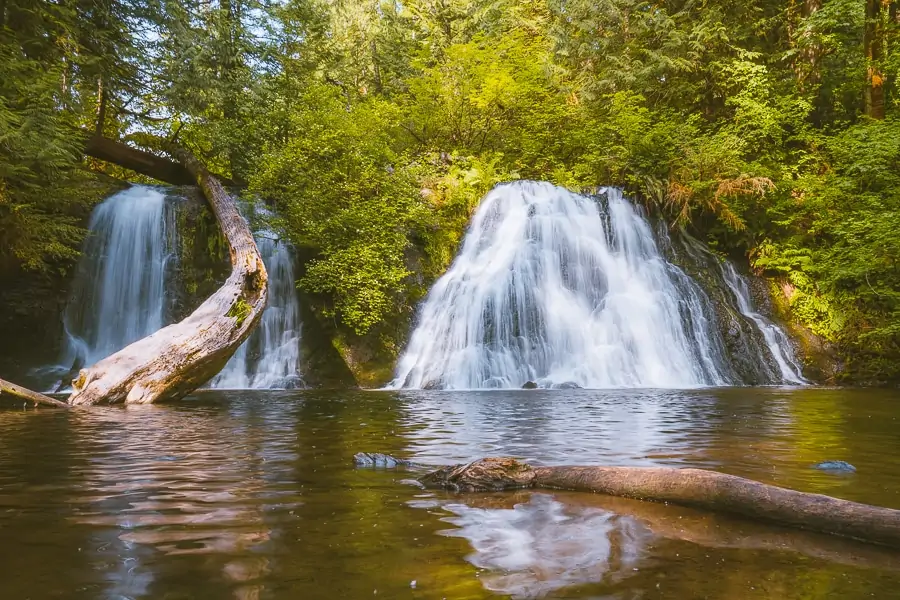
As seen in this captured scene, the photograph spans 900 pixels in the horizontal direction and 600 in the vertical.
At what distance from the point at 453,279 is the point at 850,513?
13.8 meters

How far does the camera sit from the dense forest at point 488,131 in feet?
46.2

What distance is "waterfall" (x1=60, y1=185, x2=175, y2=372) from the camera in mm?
14250

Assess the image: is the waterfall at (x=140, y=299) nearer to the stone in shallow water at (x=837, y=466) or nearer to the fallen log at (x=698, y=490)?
the fallen log at (x=698, y=490)

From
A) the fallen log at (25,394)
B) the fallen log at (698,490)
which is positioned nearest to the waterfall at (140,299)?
the fallen log at (25,394)

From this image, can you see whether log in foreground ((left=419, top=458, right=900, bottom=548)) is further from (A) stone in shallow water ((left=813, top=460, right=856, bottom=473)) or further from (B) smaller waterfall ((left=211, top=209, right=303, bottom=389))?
(B) smaller waterfall ((left=211, top=209, right=303, bottom=389))

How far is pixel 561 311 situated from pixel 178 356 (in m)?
9.26

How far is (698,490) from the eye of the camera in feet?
10.5

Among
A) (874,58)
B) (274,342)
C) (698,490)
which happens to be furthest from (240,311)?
(874,58)

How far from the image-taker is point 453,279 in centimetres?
1628

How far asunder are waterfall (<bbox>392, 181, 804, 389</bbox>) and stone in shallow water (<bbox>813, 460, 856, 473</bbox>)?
8963 mm

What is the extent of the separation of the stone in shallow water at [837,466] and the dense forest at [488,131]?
36.8ft

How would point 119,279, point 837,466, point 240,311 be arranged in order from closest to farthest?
1. point 837,466
2. point 240,311
3. point 119,279

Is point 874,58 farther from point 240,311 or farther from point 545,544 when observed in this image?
point 545,544

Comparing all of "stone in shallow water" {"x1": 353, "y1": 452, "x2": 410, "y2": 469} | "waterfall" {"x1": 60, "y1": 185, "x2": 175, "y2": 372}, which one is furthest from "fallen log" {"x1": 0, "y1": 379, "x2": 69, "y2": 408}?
"stone in shallow water" {"x1": 353, "y1": 452, "x2": 410, "y2": 469}
